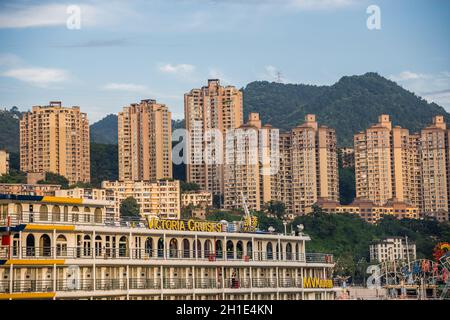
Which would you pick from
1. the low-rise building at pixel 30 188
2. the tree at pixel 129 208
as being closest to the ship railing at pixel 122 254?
the low-rise building at pixel 30 188

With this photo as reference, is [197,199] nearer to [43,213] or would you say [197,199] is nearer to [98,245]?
[98,245]

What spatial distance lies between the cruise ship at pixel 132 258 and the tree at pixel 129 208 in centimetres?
4059

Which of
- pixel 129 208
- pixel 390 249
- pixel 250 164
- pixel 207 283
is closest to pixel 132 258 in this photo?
pixel 207 283

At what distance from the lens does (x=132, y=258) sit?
71.1ft

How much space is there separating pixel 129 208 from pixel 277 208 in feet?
38.6

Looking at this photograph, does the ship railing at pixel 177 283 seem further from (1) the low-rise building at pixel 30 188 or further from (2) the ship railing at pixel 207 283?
(1) the low-rise building at pixel 30 188

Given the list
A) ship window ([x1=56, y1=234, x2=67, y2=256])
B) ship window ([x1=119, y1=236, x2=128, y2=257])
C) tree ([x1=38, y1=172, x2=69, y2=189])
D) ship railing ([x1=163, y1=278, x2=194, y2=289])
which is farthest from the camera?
tree ([x1=38, y1=172, x2=69, y2=189])

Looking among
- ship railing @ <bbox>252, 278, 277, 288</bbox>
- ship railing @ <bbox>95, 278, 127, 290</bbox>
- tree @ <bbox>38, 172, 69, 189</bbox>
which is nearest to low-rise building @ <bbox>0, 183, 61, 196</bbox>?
tree @ <bbox>38, 172, 69, 189</bbox>

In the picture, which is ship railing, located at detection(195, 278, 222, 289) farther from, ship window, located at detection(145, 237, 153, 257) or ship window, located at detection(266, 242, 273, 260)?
ship window, located at detection(266, 242, 273, 260)

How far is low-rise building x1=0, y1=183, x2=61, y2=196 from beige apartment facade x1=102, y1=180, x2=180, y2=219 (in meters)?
8.17

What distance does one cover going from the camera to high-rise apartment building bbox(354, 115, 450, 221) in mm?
70688

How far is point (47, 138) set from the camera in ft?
236

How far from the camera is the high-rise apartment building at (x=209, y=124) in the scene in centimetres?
7400

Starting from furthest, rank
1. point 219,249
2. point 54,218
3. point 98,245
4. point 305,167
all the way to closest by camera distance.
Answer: point 305,167 < point 219,249 < point 98,245 < point 54,218
